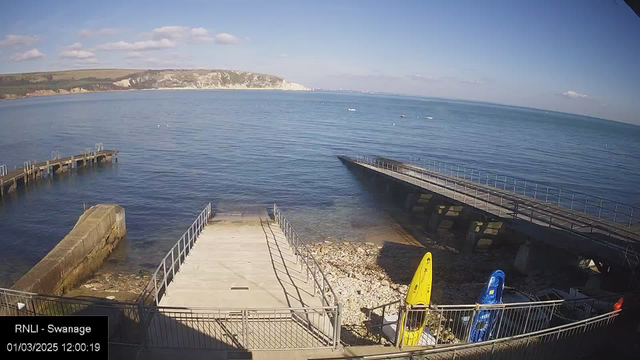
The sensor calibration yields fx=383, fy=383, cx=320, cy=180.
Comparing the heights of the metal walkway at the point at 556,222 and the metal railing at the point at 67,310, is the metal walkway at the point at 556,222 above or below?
above

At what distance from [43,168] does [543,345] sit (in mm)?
46161

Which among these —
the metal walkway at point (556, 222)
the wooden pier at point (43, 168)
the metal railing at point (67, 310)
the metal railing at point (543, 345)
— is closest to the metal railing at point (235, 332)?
the metal railing at point (67, 310)

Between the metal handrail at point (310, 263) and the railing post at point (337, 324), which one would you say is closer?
the railing post at point (337, 324)

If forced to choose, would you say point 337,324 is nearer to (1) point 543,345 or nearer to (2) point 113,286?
(1) point 543,345

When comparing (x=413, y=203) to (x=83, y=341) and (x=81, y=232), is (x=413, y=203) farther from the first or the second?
(x=83, y=341)

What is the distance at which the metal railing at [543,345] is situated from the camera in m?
7.12

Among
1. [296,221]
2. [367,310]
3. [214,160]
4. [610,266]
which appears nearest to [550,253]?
[610,266]

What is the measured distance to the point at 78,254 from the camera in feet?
60.6

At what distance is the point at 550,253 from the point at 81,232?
2362 cm

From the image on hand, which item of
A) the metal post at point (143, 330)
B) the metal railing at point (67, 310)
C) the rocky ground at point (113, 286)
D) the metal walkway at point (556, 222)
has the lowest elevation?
the rocky ground at point (113, 286)

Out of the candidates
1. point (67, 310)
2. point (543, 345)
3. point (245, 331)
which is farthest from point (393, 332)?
point (67, 310)

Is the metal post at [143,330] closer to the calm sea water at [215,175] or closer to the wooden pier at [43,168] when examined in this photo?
the calm sea water at [215,175]

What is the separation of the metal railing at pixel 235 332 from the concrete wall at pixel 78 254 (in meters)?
8.23

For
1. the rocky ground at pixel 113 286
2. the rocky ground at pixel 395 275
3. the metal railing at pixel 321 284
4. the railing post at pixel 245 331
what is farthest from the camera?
the rocky ground at pixel 113 286
